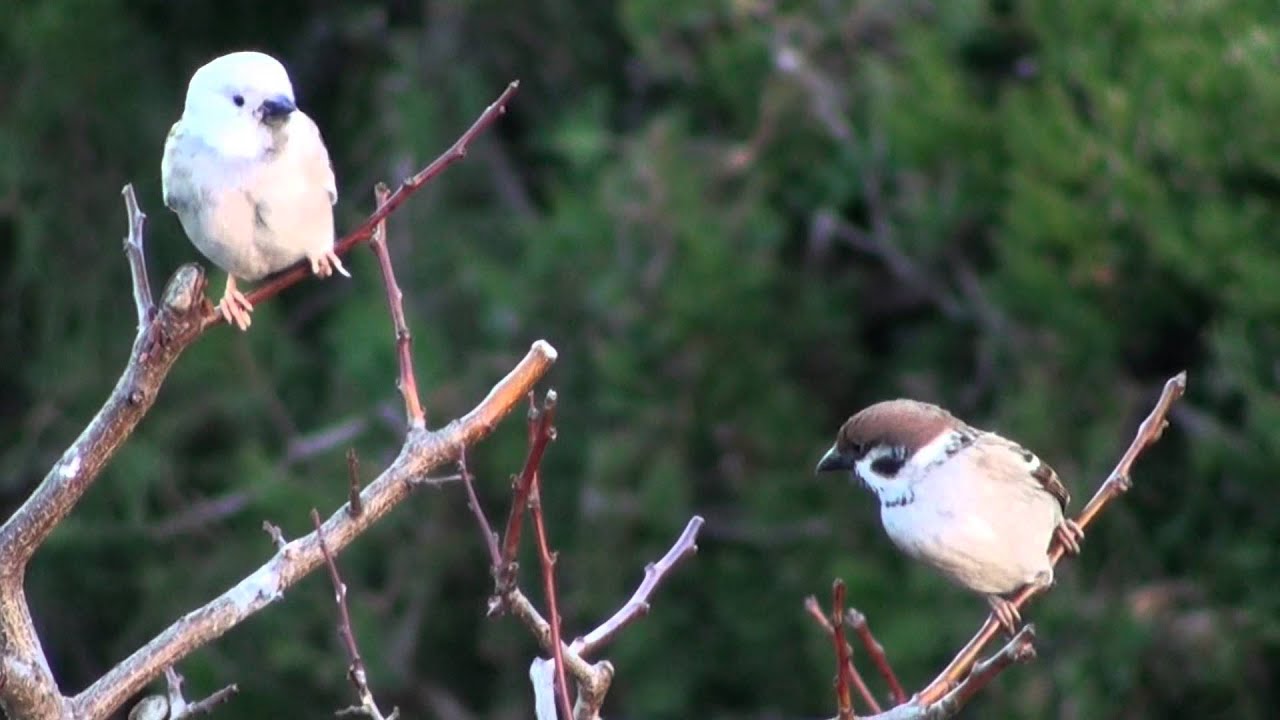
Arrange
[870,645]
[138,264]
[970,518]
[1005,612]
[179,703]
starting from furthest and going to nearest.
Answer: [970,518]
[1005,612]
[138,264]
[179,703]
[870,645]

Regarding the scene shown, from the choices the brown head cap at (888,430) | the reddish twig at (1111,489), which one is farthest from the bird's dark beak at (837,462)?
the reddish twig at (1111,489)

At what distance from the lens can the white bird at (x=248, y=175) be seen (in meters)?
3.60

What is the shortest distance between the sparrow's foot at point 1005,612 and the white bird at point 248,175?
1.24 metres

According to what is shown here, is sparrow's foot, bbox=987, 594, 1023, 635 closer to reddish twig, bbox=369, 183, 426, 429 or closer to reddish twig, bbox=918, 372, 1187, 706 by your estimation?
reddish twig, bbox=918, 372, 1187, 706

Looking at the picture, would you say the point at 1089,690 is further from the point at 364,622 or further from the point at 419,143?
the point at 419,143

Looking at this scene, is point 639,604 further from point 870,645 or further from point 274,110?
point 274,110

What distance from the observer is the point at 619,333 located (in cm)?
690

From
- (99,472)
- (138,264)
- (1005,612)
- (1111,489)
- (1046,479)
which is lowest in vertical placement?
(1005,612)

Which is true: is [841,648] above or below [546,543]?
below

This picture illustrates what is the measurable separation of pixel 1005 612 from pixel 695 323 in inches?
126

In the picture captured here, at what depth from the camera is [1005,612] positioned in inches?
140

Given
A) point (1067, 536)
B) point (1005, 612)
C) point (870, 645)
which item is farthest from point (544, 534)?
point (1067, 536)

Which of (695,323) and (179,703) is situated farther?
(695,323)

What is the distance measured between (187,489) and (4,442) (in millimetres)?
901
